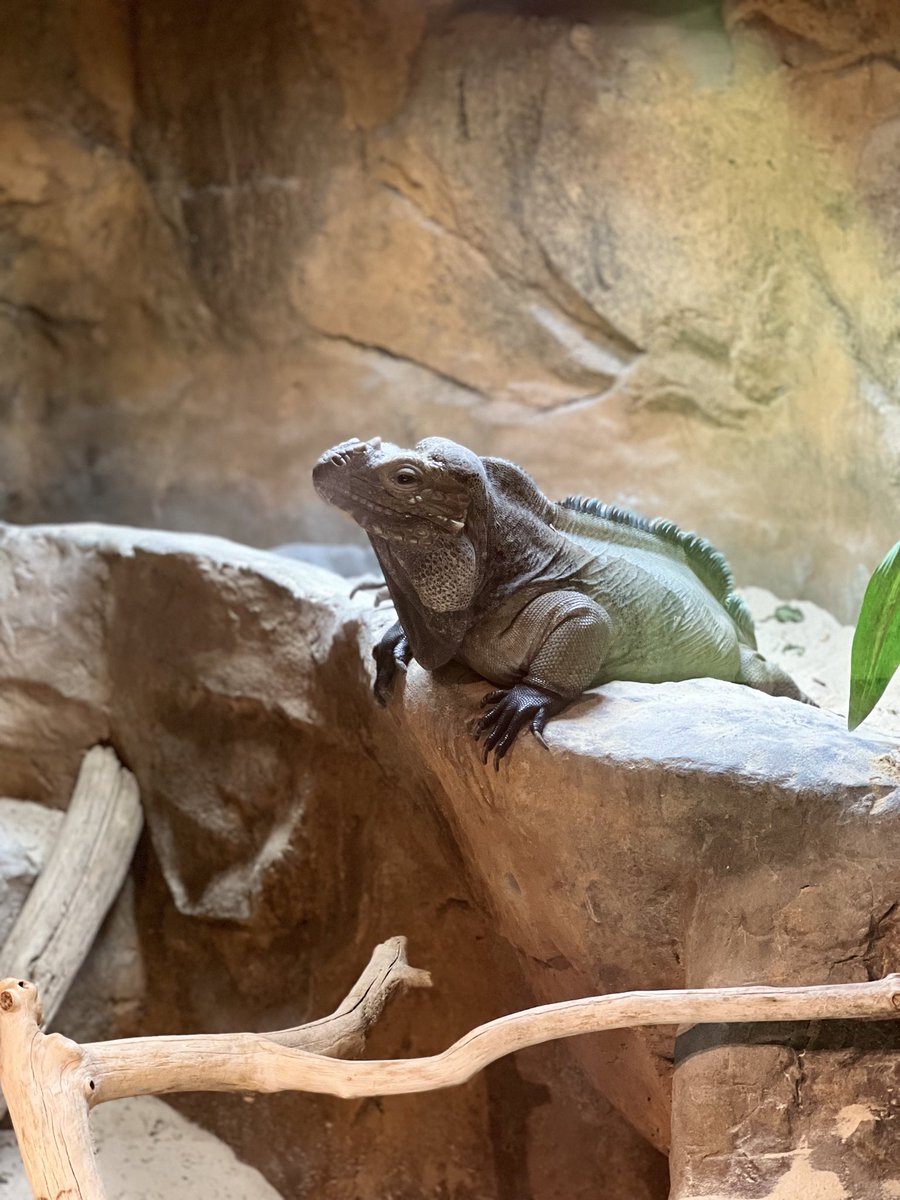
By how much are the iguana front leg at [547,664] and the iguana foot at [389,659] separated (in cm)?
39

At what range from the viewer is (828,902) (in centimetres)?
261

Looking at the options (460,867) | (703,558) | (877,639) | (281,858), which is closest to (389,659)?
(460,867)

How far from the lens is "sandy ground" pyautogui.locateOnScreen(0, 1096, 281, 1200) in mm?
4188

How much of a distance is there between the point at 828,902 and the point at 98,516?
192 inches

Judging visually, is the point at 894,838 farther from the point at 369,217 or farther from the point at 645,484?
the point at 369,217

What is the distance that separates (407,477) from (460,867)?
4.45 feet

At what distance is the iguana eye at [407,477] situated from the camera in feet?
9.94

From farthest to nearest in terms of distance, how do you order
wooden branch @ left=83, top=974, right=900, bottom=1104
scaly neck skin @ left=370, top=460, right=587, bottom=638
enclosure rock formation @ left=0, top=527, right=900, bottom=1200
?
scaly neck skin @ left=370, top=460, right=587, bottom=638 < enclosure rock formation @ left=0, top=527, right=900, bottom=1200 < wooden branch @ left=83, top=974, right=900, bottom=1104

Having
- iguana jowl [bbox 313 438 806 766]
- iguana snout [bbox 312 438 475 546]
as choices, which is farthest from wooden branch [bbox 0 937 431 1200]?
iguana snout [bbox 312 438 475 546]

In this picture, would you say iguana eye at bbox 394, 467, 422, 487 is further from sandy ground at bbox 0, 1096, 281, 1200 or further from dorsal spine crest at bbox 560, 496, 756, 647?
sandy ground at bbox 0, 1096, 281, 1200

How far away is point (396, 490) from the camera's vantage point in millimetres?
3045

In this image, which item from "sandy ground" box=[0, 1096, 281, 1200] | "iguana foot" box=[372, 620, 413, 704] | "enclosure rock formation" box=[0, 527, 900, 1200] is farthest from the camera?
"sandy ground" box=[0, 1096, 281, 1200]

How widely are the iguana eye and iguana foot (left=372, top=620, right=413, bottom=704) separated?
0.59 m

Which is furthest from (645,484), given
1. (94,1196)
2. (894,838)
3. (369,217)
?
(94,1196)
